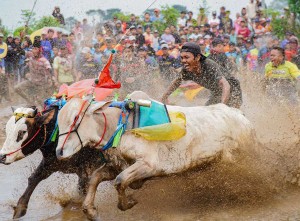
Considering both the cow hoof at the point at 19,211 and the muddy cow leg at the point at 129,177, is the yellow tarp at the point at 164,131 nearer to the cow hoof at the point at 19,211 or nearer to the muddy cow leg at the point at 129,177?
the muddy cow leg at the point at 129,177

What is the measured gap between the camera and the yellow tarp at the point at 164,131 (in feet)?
20.1

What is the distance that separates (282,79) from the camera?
10.7 m

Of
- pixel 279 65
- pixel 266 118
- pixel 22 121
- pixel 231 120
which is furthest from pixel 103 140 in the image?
pixel 279 65

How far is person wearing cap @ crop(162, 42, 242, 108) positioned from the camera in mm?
7502

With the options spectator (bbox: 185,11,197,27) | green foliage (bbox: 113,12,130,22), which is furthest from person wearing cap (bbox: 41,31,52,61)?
spectator (bbox: 185,11,197,27)

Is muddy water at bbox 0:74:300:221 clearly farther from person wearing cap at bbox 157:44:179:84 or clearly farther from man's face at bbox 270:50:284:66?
person wearing cap at bbox 157:44:179:84

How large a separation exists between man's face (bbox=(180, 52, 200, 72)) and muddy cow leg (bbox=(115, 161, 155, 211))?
1.99 m

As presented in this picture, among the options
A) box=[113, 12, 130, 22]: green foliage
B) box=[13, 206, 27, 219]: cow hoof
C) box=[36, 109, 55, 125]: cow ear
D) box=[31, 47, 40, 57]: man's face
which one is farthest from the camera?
box=[113, 12, 130, 22]: green foliage

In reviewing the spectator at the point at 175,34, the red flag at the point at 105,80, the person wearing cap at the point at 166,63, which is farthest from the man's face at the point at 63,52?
the red flag at the point at 105,80

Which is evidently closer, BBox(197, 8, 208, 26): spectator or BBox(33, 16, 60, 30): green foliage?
BBox(197, 8, 208, 26): spectator

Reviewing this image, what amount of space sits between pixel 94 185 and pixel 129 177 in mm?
369

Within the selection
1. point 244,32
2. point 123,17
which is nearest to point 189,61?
point 244,32

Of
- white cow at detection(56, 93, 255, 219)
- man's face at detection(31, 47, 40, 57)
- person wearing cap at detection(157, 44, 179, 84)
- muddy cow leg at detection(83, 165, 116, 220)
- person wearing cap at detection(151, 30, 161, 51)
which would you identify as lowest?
person wearing cap at detection(157, 44, 179, 84)

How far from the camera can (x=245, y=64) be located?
55.7ft
